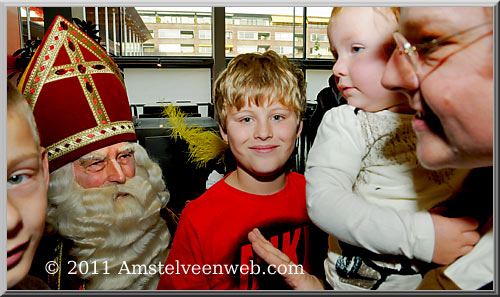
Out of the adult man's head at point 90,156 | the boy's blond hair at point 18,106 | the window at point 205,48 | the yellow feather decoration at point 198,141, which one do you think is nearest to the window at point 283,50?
the window at point 205,48

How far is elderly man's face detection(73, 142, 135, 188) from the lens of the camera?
0.79 meters

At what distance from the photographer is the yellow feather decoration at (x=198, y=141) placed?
3.10 feet

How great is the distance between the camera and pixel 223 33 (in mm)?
788

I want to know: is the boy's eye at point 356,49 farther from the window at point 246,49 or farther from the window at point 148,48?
the window at point 148,48

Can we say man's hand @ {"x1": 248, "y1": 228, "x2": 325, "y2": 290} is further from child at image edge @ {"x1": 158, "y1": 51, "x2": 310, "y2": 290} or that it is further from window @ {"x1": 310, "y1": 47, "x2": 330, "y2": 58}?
window @ {"x1": 310, "y1": 47, "x2": 330, "y2": 58}

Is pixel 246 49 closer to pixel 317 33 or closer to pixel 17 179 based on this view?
pixel 317 33

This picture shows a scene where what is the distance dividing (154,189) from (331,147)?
0.52 metres

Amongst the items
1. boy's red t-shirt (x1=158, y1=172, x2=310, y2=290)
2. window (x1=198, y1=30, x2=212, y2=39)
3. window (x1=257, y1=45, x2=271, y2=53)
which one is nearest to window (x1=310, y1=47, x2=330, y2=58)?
window (x1=257, y1=45, x2=271, y2=53)

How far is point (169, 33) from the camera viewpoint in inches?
29.6

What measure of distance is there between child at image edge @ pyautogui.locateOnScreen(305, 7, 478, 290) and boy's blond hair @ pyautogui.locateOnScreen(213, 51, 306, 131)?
0.53 ft

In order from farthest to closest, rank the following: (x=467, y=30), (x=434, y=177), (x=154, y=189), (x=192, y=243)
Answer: (x=154, y=189) < (x=192, y=243) < (x=434, y=177) < (x=467, y=30)

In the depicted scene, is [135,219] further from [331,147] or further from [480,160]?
[480,160]

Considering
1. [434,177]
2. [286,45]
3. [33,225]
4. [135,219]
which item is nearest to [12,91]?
[33,225]

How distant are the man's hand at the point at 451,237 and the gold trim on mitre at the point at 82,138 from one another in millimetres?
656
